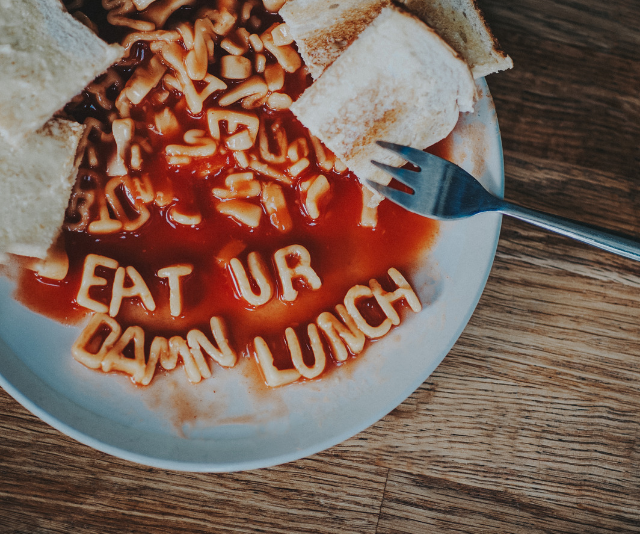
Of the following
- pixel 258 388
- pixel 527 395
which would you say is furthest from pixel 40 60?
pixel 527 395

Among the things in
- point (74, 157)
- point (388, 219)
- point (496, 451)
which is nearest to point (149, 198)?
point (74, 157)

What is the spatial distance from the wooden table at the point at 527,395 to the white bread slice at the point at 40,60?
4.52 ft

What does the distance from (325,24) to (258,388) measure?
1553 mm

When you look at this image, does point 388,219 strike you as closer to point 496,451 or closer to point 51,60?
point 496,451

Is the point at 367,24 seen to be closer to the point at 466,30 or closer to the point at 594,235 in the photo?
the point at 466,30

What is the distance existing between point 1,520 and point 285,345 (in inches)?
56.3

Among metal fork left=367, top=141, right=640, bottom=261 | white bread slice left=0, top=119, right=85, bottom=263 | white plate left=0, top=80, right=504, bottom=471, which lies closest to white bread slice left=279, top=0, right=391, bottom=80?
metal fork left=367, top=141, right=640, bottom=261

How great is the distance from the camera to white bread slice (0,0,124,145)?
1721 millimetres

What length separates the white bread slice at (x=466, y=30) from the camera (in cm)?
189

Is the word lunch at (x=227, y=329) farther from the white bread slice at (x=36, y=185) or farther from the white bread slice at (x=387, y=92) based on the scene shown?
the white bread slice at (x=387, y=92)

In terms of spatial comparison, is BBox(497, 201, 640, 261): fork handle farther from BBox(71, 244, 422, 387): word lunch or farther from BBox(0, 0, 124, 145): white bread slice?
BBox(0, 0, 124, 145): white bread slice

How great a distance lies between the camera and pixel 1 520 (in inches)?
77.3

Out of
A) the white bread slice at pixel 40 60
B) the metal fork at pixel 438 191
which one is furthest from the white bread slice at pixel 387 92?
the white bread slice at pixel 40 60

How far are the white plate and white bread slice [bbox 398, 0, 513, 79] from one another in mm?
110
